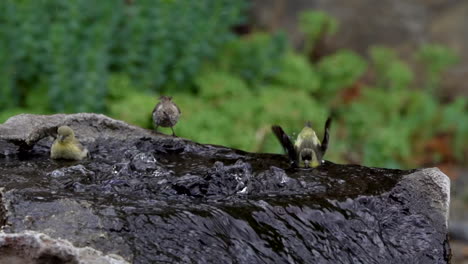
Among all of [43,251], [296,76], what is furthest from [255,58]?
[43,251]

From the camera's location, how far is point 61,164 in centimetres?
455

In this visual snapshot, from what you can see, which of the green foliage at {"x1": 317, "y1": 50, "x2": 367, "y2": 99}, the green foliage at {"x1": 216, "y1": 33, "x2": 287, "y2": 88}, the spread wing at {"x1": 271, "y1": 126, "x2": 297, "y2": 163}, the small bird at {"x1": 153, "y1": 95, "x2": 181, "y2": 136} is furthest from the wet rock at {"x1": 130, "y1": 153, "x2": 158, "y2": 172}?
the green foliage at {"x1": 317, "y1": 50, "x2": 367, "y2": 99}

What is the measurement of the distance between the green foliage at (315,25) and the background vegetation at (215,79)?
0.02 m

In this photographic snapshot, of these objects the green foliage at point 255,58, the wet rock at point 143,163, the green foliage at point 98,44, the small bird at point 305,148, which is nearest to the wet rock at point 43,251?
the wet rock at point 143,163

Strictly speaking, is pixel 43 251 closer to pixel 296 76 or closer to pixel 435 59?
pixel 296 76

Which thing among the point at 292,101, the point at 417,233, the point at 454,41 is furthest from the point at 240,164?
the point at 454,41

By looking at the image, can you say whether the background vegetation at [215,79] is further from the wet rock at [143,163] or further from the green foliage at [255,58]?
the wet rock at [143,163]

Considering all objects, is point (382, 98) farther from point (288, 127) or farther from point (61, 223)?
point (61, 223)

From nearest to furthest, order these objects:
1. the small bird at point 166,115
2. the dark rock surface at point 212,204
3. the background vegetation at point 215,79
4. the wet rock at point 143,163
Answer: the dark rock surface at point 212,204 → the wet rock at point 143,163 → the small bird at point 166,115 → the background vegetation at point 215,79

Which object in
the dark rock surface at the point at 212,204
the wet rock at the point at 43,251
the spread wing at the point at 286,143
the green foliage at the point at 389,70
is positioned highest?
the green foliage at the point at 389,70

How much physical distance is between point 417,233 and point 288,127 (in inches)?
164

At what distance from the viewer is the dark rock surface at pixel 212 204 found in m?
3.39

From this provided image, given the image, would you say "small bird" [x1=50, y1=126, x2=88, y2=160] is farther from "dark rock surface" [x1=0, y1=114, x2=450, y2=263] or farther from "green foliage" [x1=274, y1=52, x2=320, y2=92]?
"green foliage" [x1=274, y1=52, x2=320, y2=92]

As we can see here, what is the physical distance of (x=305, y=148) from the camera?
4.73 meters
